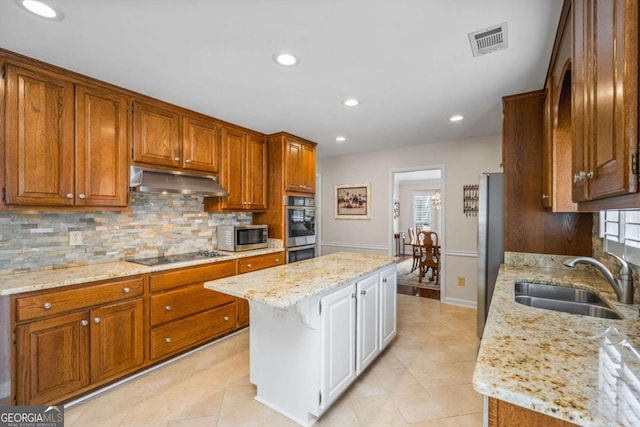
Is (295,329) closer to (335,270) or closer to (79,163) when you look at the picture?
(335,270)

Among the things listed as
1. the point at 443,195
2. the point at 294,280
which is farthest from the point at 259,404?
the point at 443,195

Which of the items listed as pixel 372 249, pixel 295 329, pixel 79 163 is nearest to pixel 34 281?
pixel 79 163

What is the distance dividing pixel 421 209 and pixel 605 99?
8.99 metres

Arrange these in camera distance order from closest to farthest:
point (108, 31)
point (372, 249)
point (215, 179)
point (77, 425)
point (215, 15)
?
1. point (215, 15)
2. point (108, 31)
3. point (77, 425)
4. point (215, 179)
5. point (372, 249)

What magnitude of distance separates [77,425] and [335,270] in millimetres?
1898

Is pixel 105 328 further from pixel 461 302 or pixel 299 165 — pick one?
pixel 461 302

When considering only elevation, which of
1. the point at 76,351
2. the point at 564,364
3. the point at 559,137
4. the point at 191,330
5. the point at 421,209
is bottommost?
the point at 191,330

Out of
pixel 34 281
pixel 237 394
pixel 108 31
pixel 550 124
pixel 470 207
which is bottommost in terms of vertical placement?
pixel 237 394

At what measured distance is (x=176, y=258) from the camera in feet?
9.55

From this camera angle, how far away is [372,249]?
16.5 ft

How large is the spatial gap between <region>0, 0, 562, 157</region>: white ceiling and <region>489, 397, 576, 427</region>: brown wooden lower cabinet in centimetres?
171

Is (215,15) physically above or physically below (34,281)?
above

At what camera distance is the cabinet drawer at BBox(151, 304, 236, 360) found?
2495mm

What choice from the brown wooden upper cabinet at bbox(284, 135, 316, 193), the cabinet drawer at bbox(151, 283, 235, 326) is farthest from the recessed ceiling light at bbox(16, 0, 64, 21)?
the brown wooden upper cabinet at bbox(284, 135, 316, 193)
